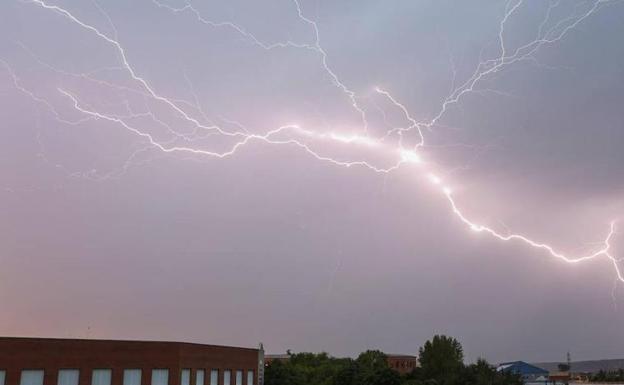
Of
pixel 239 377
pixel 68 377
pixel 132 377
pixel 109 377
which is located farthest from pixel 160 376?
pixel 239 377

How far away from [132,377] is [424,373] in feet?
124

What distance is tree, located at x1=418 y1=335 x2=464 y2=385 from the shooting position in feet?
206

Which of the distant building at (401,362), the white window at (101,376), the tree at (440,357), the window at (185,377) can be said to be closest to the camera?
the white window at (101,376)

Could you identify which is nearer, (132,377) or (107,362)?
(107,362)

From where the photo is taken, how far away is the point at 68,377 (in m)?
29.0

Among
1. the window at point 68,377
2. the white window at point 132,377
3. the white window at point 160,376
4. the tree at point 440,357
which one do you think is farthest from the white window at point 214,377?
the tree at point 440,357

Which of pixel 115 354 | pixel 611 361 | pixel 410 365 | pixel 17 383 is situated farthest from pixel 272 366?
pixel 611 361

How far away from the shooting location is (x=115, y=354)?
30891 millimetres

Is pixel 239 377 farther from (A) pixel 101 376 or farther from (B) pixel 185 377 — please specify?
(A) pixel 101 376

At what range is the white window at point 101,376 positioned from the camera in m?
29.9

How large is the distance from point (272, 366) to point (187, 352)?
26.1 m

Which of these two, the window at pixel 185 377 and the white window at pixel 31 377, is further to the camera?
the window at pixel 185 377

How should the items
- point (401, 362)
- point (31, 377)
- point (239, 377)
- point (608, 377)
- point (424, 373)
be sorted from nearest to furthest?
point (31, 377) → point (239, 377) → point (424, 373) → point (608, 377) → point (401, 362)

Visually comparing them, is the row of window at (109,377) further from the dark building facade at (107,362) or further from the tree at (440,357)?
the tree at (440,357)
